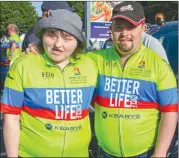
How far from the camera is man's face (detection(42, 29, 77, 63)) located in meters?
1.77

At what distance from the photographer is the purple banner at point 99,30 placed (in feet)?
25.4

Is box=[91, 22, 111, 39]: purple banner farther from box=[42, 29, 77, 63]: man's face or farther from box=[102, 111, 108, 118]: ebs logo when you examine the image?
box=[42, 29, 77, 63]: man's face

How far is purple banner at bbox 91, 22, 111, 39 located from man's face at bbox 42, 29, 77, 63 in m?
5.90

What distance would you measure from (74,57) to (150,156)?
69 centimetres

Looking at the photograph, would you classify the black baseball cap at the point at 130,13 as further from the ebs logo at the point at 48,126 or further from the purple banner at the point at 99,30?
the purple banner at the point at 99,30

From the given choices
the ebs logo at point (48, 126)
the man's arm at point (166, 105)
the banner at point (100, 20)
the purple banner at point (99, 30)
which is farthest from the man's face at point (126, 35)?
the purple banner at point (99, 30)

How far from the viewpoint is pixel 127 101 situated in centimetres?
212

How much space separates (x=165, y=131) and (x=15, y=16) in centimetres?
2300

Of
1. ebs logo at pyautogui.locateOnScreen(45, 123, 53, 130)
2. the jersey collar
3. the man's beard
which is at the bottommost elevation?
ebs logo at pyautogui.locateOnScreen(45, 123, 53, 130)

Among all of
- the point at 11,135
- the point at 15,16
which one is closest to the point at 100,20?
the point at 11,135

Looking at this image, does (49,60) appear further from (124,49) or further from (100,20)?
(100,20)

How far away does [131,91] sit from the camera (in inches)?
83.3

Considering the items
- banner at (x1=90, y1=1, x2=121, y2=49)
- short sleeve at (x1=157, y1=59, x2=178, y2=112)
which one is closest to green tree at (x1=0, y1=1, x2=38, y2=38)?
banner at (x1=90, y1=1, x2=121, y2=49)

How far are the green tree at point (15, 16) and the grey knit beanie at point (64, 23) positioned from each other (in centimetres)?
1980
